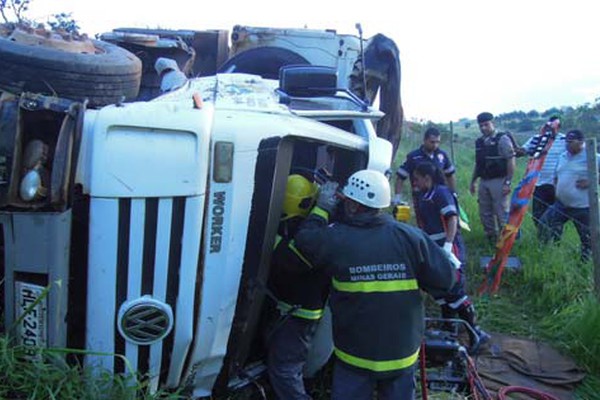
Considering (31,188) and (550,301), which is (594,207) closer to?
(550,301)

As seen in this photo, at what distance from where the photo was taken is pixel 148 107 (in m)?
2.29

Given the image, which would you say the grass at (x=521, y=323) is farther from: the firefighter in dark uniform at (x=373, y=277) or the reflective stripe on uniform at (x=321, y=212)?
the reflective stripe on uniform at (x=321, y=212)

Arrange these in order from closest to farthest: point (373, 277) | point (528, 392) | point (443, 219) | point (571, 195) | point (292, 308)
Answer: point (373, 277)
point (292, 308)
point (528, 392)
point (443, 219)
point (571, 195)

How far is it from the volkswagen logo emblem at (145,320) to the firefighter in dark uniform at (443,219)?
263 centimetres

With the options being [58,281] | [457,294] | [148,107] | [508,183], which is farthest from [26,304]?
[508,183]

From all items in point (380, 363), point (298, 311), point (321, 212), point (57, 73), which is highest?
point (57, 73)

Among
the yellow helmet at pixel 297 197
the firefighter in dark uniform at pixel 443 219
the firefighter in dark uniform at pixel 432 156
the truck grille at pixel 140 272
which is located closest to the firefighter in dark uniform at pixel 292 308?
the yellow helmet at pixel 297 197

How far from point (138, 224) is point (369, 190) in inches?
40.7

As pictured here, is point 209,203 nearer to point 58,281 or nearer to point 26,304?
point 58,281

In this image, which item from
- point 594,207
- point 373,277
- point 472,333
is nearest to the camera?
point 373,277

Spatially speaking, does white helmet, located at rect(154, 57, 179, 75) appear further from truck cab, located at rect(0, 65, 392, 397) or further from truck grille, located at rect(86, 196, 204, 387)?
truck grille, located at rect(86, 196, 204, 387)

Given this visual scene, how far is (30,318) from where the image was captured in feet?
7.13

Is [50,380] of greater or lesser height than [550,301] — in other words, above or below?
above

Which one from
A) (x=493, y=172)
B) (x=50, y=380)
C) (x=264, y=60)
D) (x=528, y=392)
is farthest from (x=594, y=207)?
(x=50, y=380)
